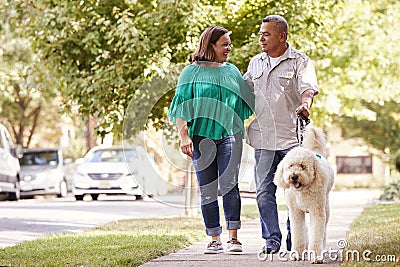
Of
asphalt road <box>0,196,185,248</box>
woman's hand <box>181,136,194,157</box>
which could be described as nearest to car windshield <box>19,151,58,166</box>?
asphalt road <box>0,196,185,248</box>

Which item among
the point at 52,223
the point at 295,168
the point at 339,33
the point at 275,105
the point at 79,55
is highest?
the point at 339,33

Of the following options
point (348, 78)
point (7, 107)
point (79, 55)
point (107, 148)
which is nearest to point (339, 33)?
point (348, 78)

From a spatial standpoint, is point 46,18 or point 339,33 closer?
point 46,18

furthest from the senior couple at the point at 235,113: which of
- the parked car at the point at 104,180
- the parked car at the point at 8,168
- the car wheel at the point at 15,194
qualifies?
the car wheel at the point at 15,194

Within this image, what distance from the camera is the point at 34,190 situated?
29094 millimetres

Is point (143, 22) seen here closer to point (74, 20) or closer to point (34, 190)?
point (74, 20)

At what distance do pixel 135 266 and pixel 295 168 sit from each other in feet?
5.44

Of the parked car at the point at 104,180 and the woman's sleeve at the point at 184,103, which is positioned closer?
the woman's sleeve at the point at 184,103

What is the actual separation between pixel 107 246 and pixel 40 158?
21.6 metres

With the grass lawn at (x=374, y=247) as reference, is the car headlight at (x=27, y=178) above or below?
above

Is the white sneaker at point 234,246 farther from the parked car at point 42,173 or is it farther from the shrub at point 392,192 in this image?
the parked car at point 42,173

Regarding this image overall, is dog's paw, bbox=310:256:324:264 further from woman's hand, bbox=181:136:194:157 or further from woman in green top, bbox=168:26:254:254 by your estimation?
woman's hand, bbox=181:136:194:157

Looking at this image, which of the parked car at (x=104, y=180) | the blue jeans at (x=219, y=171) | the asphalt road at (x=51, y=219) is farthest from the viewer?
the parked car at (x=104, y=180)

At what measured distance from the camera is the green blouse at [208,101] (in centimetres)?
876
